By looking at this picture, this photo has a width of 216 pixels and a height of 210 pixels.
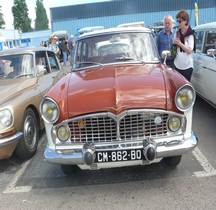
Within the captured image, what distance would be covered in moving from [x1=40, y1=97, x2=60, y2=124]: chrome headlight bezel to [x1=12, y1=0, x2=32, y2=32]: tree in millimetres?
81512

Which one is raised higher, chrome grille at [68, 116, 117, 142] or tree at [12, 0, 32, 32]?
tree at [12, 0, 32, 32]

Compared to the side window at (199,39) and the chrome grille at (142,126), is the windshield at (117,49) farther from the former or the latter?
the side window at (199,39)

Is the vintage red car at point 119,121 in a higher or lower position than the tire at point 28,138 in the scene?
higher

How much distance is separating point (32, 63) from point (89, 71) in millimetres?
1813

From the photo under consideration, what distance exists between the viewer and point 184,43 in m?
5.24

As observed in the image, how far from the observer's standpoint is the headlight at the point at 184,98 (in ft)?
10.6

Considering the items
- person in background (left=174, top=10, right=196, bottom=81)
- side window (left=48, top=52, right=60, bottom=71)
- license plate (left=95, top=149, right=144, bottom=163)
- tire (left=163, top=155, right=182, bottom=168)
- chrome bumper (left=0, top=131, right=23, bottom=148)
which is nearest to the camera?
license plate (left=95, top=149, right=144, bottom=163)

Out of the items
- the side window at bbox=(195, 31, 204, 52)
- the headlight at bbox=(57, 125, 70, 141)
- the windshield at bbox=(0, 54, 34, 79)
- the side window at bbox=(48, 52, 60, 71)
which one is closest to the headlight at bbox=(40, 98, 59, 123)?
the headlight at bbox=(57, 125, 70, 141)

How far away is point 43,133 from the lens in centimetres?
582

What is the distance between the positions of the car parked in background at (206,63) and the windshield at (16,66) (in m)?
3.16

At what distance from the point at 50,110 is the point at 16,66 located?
247 centimetres

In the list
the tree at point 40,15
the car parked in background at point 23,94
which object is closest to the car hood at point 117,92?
the car parked in background at point 23,94

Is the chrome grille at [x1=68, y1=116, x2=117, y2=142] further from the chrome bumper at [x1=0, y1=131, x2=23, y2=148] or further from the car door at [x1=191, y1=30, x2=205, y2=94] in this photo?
the car door at [x1=191, y1=30, x2=205, y2=94]

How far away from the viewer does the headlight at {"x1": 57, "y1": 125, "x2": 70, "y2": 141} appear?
3300 millimetres
